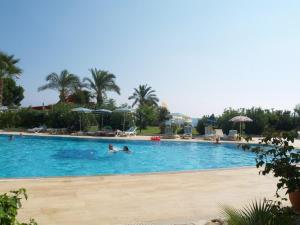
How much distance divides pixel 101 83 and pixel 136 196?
2947 centimetres

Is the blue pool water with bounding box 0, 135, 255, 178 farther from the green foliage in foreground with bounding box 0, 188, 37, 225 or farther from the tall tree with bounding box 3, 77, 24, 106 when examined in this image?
the tall tree with bounding box 3, 77, 24, 106

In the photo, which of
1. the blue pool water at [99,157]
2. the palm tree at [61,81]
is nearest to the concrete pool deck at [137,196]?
the blue pool water at [99,157]

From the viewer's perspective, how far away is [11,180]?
22.7 ft

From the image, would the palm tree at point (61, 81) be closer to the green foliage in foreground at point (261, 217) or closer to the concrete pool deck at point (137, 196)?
the concrete pool deck at point (137, 196)

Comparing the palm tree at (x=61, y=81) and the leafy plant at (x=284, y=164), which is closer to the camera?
the leafy plant at (x=284, y=164)

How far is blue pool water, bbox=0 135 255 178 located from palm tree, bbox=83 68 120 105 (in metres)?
12.7

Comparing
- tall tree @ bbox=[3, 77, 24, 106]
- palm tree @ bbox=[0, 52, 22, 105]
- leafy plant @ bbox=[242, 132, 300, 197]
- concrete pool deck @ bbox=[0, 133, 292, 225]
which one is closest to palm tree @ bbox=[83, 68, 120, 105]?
palm tree @ bbox=[0, 52, 22, 105]

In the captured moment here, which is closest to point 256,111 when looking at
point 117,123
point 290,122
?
point 290,122

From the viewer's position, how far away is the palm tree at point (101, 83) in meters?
34.6

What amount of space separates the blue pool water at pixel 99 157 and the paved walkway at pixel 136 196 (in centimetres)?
508

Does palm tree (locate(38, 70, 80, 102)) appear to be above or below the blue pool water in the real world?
above

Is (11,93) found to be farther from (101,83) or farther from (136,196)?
(136,196)

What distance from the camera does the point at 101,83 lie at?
34.7 meters

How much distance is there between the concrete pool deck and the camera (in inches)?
184
